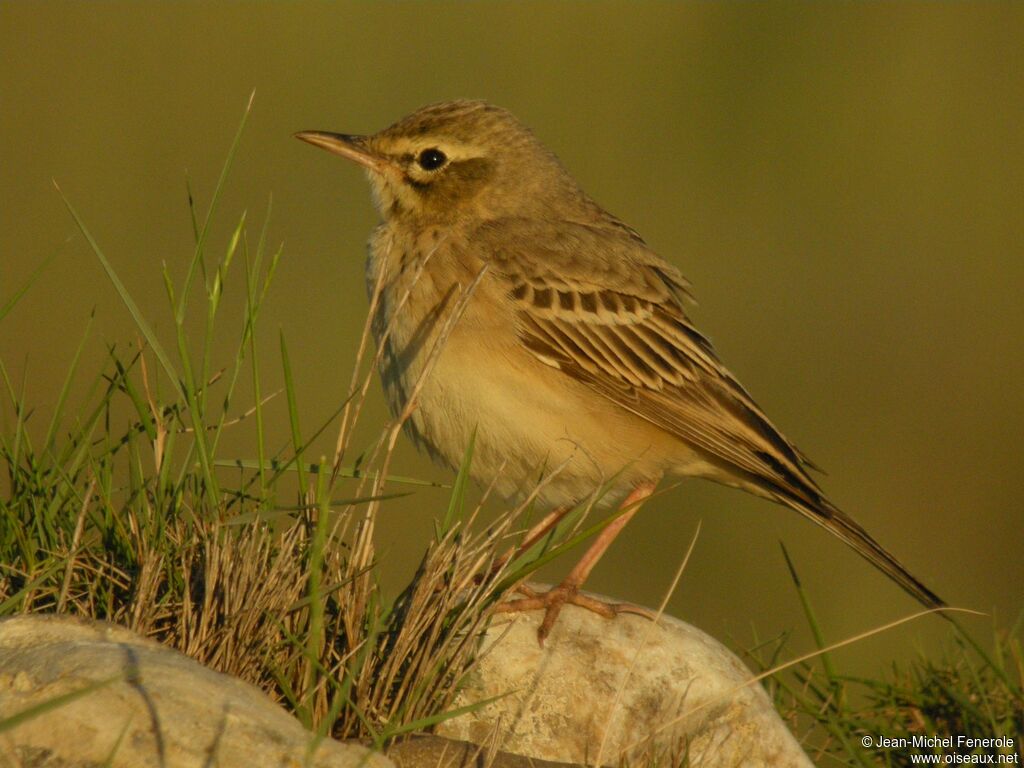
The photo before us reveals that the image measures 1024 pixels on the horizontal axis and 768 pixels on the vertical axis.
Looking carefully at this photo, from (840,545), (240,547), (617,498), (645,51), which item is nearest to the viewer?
(240,547)

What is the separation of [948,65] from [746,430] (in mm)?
10589

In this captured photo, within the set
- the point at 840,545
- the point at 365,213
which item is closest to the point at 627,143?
the point at 365,213

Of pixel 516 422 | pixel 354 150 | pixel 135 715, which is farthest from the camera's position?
pixel 354 150

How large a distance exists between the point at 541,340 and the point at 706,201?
29.7ft

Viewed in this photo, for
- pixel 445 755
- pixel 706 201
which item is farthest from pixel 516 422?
pixel 706 201

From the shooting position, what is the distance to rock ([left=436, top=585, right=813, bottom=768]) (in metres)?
4.80

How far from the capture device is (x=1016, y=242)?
15.2 m

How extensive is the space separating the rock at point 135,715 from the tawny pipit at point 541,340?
6.31ft

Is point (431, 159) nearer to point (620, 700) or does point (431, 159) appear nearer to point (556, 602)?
point (556, 602)

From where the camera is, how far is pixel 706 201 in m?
15.1

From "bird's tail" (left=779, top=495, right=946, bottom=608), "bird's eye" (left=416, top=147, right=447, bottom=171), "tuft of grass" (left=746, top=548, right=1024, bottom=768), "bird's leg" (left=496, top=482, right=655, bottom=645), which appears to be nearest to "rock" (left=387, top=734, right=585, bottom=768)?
"bird's leg" (left=496, top=482, right=655, bottom=645)

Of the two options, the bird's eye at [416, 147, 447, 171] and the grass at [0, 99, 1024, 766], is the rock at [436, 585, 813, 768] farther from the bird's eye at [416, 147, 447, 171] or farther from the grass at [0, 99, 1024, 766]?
the bird's eye at [416, 147, 447, 171]

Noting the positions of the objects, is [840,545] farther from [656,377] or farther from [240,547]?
[240,547]

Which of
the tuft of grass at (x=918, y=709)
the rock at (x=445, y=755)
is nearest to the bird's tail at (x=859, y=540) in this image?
the tuft of grass at (x=918, y=709)
